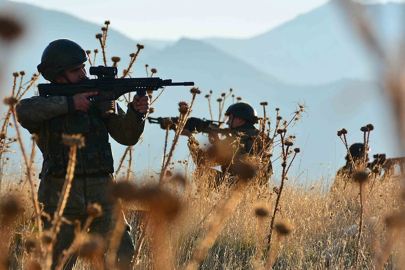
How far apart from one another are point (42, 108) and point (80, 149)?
1.10 ft

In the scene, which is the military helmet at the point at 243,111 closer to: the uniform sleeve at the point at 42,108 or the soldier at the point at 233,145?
the soldier at the point at 233,145

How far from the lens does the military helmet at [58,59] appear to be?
10.0 feet

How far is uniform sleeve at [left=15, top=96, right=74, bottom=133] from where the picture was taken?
2789 mm

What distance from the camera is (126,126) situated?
306cm

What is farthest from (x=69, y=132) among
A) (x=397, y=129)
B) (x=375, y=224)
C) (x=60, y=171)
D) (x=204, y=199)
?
(x=375, y=224)

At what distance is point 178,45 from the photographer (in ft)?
493

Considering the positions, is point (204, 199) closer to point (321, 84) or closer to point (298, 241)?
point (298, 241)

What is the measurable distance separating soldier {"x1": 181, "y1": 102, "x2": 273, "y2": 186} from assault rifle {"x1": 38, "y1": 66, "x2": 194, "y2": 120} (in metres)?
1.84

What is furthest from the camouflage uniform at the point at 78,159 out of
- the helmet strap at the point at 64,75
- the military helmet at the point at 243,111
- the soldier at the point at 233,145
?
the military helmet at the point at 243,111

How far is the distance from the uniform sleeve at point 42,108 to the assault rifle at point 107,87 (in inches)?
6.9

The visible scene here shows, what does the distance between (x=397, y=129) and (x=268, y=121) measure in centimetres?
499

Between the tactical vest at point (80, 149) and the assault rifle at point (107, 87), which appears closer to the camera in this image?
the tactical vest at point (80, 149)

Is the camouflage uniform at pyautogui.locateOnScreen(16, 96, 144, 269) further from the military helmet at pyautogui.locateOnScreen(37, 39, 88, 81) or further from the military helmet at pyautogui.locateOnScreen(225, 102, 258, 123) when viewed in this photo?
the military helmet at pyautogui.locateOnScreen(225, 102, 258, 123)

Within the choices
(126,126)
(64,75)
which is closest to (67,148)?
(126,126)
